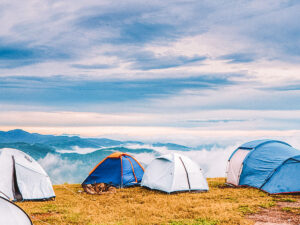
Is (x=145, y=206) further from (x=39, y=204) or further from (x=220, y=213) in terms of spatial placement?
(x=39, y=204)

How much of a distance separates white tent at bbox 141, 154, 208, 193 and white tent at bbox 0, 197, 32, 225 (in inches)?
378

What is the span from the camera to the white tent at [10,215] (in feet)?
23.3

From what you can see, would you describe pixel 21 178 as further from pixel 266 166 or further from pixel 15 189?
pixel 266 166

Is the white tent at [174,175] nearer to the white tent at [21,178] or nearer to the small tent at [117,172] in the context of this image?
the small tent at [117,172]

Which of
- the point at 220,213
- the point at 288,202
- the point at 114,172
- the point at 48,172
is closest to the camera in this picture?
the point at 220,213

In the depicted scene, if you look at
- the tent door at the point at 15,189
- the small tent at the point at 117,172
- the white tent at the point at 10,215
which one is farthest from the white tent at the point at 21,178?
the white tent at the point at 10,215

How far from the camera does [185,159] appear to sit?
58.1 ft

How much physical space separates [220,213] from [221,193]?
4.46 metres

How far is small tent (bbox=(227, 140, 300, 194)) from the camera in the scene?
1662 centimetres

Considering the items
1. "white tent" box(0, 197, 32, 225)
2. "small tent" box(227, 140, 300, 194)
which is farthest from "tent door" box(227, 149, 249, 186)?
"white tent" box(0, 197, 32, 225)

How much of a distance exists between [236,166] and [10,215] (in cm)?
1454

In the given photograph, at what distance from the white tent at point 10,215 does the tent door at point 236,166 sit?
13.7 metres

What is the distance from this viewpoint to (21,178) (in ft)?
48.7

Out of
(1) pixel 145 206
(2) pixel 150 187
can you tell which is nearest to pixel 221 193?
(2) pixel 150 187
